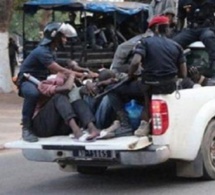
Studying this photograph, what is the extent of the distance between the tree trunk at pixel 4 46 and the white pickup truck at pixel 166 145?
15.2 m

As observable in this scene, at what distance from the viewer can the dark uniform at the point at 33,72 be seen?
955cm

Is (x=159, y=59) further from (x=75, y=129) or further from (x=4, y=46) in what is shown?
(x=4, y=46)

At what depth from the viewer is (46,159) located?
9.42 metres

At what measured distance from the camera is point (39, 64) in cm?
984

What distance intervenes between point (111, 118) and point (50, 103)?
750mm

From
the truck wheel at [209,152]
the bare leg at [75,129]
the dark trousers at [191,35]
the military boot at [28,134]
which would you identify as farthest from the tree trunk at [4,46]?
the truck wheel at [209,152]

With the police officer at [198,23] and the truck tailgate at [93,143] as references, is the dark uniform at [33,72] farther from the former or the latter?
the police officer at [198,23]

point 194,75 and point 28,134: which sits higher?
point 194,75

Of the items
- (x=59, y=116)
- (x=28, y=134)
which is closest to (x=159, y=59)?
(x=59, y=116)

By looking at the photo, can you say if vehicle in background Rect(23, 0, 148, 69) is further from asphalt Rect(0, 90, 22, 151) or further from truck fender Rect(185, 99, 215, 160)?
truck fender Rect(185, 99, 215, 160)

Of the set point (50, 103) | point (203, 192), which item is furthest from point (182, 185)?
point (50, 103)

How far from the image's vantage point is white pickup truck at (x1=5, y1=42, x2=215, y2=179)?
8.89m

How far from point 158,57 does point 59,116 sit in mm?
1377

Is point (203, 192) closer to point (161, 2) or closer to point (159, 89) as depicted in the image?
point (159, 89)
